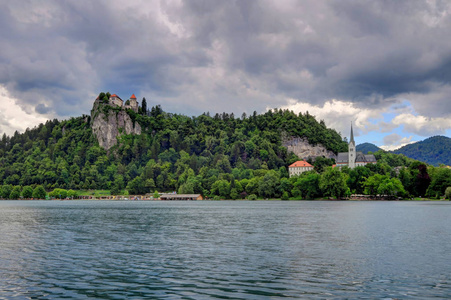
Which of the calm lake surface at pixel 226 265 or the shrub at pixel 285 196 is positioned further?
the shrub at pixel 285 196

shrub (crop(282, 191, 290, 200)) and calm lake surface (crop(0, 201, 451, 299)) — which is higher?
shrub (crop(282, 191, 290, 200))

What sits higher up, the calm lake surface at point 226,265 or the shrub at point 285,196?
the shrub at point 285,196

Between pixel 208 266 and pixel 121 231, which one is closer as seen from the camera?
pixel 208 266

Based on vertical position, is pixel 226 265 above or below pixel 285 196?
below

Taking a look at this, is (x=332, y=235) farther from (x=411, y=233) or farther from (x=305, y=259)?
(x=305, y=259)

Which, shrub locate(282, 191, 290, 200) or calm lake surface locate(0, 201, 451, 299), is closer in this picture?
calm lake surface locate(0, 201, 451, 299)

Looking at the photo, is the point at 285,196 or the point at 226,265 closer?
the point at 226,265

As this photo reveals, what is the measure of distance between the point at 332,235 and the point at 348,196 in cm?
12951

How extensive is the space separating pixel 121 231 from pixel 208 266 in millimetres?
26530

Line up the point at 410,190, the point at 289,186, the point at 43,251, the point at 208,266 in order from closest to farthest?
the point at 208,266 < the point at 43,251 < the point at 410,190 < the point at 289,186

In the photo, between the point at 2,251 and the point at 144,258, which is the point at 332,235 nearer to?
the point at 144,258

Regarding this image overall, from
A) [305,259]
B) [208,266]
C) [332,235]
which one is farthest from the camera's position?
[332,235]

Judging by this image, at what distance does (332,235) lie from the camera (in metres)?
45.5

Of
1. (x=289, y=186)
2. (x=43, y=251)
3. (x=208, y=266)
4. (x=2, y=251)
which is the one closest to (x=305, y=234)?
(x=208, y=266)
